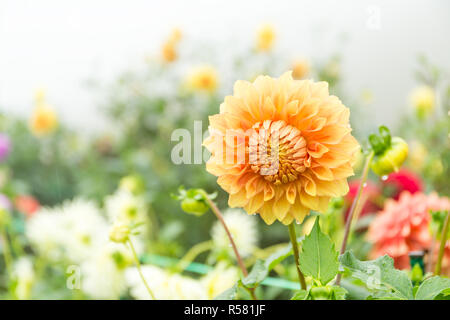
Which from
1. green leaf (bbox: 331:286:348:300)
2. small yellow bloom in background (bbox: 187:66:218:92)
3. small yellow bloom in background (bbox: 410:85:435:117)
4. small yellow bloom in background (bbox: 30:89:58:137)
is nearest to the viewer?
green leaf (bbox: 331:286:348:300)

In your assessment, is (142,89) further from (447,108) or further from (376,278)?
(376,278)

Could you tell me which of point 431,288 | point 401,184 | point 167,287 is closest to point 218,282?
point 167,287

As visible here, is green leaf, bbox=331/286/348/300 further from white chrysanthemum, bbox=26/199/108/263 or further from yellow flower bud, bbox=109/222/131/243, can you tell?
white chrysanthemum, bbox=26/199/108/263

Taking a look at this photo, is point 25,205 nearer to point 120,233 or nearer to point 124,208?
point 124,208

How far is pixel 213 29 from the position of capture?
85 centimetres

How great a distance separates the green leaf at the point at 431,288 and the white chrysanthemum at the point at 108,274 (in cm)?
23

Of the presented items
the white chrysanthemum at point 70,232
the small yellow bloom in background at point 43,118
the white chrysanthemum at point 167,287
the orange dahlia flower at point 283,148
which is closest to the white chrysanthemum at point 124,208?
the white chrysanthemum at point 70,232

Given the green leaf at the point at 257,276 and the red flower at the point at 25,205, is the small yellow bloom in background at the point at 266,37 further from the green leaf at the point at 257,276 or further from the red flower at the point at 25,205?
the green leaf at the point at 257,276

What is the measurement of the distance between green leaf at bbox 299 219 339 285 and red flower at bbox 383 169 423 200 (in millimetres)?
304

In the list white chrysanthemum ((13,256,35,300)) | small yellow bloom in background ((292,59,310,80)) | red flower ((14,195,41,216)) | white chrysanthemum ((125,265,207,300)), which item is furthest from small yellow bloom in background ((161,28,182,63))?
white chrysanthemum ((125,265,207,300))

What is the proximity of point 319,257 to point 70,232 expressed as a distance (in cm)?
30

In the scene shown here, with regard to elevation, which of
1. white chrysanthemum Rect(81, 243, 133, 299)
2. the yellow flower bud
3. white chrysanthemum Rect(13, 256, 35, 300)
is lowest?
white chrysanthemum Rect(13, 256, 35, 300)

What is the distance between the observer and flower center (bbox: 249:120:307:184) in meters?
0.18
